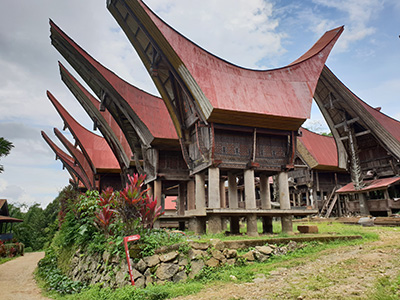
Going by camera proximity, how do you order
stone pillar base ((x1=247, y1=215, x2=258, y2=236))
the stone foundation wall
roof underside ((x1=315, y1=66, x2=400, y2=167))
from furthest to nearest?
roof underside ((x1=315, y1=66, x2=400, y2=167))
stone pillar base ((x1=247, y1=215, x2=258, y2=236))
the stone foundation wall

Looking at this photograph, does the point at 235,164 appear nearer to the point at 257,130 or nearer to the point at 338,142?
the point at 257,130

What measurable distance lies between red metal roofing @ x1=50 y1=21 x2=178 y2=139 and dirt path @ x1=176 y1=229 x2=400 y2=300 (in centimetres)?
1017

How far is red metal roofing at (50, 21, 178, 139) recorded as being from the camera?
16.0 metres

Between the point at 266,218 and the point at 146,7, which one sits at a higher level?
the point at 146,7

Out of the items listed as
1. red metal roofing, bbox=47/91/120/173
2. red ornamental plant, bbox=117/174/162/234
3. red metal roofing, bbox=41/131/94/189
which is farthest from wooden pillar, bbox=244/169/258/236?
red metal roofing, bbox=41/131/94/189

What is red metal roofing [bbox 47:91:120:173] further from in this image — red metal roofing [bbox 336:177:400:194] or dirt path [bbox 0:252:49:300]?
red metal roofing [bbox 336:177:400:194]

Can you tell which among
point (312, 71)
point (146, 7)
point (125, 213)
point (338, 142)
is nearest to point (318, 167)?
point (338, 142)

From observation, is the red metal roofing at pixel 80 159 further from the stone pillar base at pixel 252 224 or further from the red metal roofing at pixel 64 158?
the stone pillar base at pixel 252 224

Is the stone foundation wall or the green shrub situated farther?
the green shrub

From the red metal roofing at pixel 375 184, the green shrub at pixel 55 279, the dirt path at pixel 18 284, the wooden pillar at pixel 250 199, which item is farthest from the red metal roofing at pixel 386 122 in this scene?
the dirt path at pixel 18 284

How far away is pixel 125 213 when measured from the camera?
27.0 ft

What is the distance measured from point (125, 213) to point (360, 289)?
213 inches

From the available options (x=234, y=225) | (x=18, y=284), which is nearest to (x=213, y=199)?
(x=234, y=225)

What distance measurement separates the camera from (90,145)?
2591 cm
